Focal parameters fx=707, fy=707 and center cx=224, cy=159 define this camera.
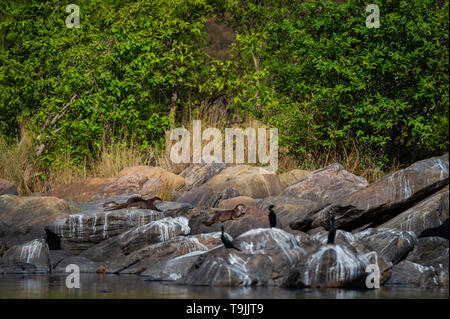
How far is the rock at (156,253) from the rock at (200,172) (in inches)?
163

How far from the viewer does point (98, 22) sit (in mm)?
18188

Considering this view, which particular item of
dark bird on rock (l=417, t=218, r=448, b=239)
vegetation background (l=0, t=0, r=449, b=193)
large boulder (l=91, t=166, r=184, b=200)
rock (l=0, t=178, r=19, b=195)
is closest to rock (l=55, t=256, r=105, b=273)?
large boulder (l=91, t=166, r=184, b=200)

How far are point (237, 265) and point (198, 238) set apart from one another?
1989 mm

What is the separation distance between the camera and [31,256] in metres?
10.5

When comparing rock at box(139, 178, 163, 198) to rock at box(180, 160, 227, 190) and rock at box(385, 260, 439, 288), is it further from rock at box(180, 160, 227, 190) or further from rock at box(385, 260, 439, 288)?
rock at box(385, 260, 439, 288)

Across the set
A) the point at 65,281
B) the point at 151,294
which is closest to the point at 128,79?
the point at 65,281

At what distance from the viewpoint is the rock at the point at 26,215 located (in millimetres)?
11766

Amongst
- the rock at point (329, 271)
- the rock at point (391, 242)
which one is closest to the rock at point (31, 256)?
the rock at point (329, 271)

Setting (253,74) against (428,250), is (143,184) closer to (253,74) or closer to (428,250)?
(253,74)

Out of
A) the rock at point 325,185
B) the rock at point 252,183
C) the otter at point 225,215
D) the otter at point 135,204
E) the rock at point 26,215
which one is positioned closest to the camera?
the otter at point 225,215

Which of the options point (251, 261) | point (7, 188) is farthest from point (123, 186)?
point (251, 261)

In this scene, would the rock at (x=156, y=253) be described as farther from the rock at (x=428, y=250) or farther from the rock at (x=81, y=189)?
the rock at (x=81, y=189)

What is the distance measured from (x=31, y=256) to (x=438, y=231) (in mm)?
6083

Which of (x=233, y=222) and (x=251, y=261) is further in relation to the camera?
(x=233, y=222)
